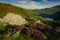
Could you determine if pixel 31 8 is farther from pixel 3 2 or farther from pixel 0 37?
pixel 0 37

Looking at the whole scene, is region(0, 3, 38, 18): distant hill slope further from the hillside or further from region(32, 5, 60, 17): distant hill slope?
region(32, 5, 60, 17): distant hill slope

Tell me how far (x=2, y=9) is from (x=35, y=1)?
3.59m

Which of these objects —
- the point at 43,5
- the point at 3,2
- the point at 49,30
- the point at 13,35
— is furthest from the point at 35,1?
the point at 13,35

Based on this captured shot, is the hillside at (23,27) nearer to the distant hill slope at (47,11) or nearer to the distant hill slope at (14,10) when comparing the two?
the distant hill slope at (14,10)

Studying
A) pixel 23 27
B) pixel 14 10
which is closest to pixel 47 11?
pixel 14 10

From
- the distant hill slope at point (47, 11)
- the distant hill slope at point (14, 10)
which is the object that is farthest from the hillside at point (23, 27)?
the distant hill slope at point (47, 11)

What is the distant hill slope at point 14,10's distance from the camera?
61.9 feet

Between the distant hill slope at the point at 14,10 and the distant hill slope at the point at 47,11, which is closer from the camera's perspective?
the distant hill slope at the point at 14,10

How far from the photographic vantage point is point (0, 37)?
14.3m

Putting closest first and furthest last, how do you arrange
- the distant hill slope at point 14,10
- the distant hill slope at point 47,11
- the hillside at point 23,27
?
the hillside at point 23,27
the distant hill slope at point 14,10
the distant hill slope at point 47,11

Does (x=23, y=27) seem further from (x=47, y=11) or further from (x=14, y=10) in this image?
(x=47, y=11)

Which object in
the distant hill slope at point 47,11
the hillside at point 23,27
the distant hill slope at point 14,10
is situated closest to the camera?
the hillside at point 23,27

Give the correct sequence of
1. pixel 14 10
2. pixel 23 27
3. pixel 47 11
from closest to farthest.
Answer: pixel 23 27 → pixel 14 10 → pixel 47 11

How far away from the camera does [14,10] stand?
761 inches
